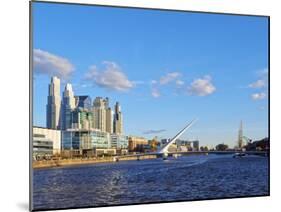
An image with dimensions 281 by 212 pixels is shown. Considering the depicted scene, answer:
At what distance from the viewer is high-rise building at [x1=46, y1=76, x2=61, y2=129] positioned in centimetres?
496

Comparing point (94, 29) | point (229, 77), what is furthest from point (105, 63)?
point (229, 77)

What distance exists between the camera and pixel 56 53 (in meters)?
5.01

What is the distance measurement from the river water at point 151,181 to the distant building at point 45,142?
166 mm

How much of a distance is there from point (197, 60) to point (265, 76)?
29.5 inches

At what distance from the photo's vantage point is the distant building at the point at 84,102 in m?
5.09

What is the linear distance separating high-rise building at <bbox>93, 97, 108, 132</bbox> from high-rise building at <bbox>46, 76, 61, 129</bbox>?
35cm

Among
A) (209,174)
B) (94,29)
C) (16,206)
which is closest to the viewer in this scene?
(16,206)

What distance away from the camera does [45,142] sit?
4.95 meters

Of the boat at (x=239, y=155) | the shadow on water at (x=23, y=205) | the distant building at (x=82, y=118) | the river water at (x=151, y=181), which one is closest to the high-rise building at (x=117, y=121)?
the distant building at (x=82, y=118)

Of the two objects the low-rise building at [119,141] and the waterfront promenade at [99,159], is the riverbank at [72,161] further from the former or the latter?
the low-rise building at [119,141]

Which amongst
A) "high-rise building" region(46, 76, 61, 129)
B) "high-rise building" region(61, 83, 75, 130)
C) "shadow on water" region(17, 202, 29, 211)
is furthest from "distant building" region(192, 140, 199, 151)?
"shadow on water" region(17, 202, 29, 211)

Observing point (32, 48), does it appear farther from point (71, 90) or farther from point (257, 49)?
point (257, 49)

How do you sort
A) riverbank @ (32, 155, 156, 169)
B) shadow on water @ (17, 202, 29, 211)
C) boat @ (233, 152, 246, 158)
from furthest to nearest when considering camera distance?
boat @ (233, 152, 246, 158)
riverbank @ (32, 155, 156, 169)
shadow on water @ (17, 202, 29, 211)

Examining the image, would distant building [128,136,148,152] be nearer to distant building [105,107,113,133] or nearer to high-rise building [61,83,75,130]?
distant building [105,107,113,133]
